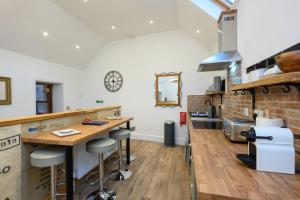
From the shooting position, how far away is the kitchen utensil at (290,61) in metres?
0.71

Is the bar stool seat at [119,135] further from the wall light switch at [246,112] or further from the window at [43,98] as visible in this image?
the window at [43,98]

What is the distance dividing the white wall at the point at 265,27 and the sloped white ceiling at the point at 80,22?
99 cm

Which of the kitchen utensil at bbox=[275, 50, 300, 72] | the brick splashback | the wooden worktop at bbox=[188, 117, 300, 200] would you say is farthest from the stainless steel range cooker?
the kitchen utensil at bbox=[275, 50, 300, 72]

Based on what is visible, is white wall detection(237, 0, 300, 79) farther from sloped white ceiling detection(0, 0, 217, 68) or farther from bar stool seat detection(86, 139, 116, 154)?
bar stool seat detection(86, 139, 116, 154)

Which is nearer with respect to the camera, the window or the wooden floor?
the wooden floor

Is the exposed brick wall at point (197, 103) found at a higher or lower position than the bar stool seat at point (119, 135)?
higher

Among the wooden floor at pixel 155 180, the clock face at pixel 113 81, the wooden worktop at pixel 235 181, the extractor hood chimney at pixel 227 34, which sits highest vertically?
the extractor hood chimney at pixel 227 34

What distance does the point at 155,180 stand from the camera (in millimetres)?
2482

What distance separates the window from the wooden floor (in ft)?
10.4

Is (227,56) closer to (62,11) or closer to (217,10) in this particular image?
(217,10)

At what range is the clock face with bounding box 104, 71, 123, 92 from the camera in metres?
4.94

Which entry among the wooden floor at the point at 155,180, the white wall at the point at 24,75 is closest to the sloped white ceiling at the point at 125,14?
the white wall at the point at 24,75

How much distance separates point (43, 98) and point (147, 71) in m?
3.33

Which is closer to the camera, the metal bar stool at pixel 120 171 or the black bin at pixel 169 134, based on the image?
Result: the metal bar stool at pixel 120 171
